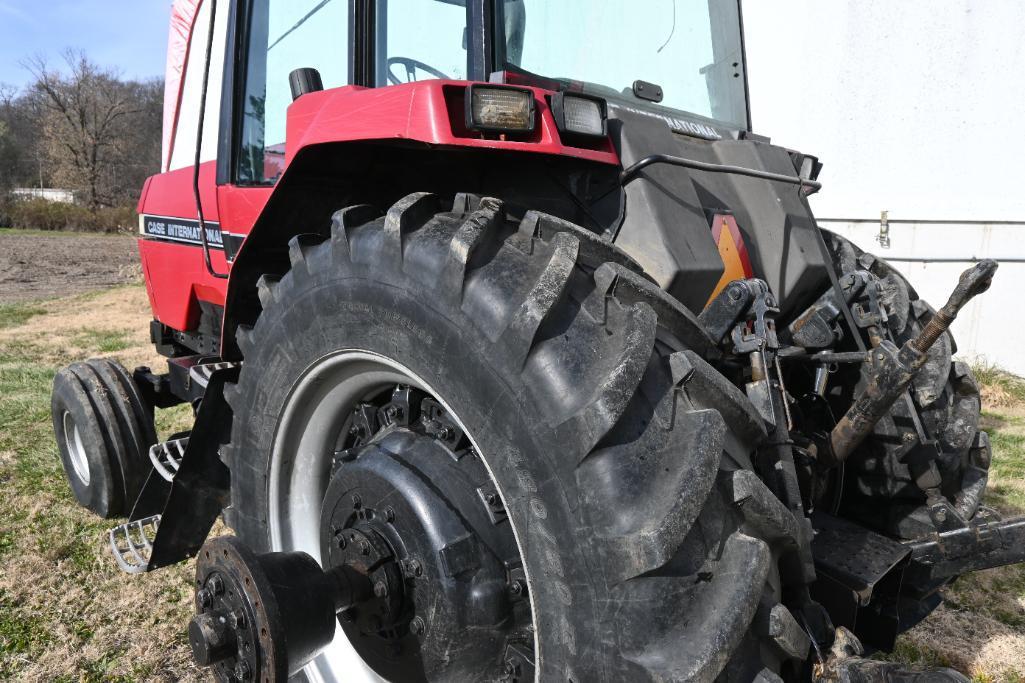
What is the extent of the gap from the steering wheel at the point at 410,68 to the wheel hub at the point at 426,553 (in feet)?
3.29

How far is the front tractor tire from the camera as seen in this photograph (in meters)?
1.25

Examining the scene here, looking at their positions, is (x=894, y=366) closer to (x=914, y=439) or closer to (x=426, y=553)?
(x=914, y=439)

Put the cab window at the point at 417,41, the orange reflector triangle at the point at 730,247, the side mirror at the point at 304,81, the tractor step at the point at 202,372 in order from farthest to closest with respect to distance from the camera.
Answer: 1. the tractor step at the point at 202,372
2. the side mirror at the point at 304,81
3. the cab window at the point at 417,41
4. the orange reflector triangle at the point at 730,247

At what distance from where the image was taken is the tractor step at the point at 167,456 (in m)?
2.88

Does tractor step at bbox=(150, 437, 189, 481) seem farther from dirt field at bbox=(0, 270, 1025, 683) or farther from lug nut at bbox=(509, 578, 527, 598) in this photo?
lug nut at bbox=(509, 578, 527, 598)

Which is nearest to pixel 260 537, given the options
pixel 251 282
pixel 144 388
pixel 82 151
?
pixel 251 282

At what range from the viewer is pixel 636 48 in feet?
8.07

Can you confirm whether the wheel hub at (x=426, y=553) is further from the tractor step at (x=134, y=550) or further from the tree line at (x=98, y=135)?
the tree line at (x=98, y=135)

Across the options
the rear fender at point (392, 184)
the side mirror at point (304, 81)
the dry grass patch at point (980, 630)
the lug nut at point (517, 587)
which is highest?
the side mirror at point (304, 81)

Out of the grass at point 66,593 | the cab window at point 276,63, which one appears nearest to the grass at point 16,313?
the grass at point 66,593

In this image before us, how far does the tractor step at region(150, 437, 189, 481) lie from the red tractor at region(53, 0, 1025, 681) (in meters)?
0.05

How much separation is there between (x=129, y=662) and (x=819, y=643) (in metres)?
2.22

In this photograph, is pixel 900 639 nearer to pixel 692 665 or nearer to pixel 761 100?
pixel 692 665

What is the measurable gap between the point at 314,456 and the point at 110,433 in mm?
2036
